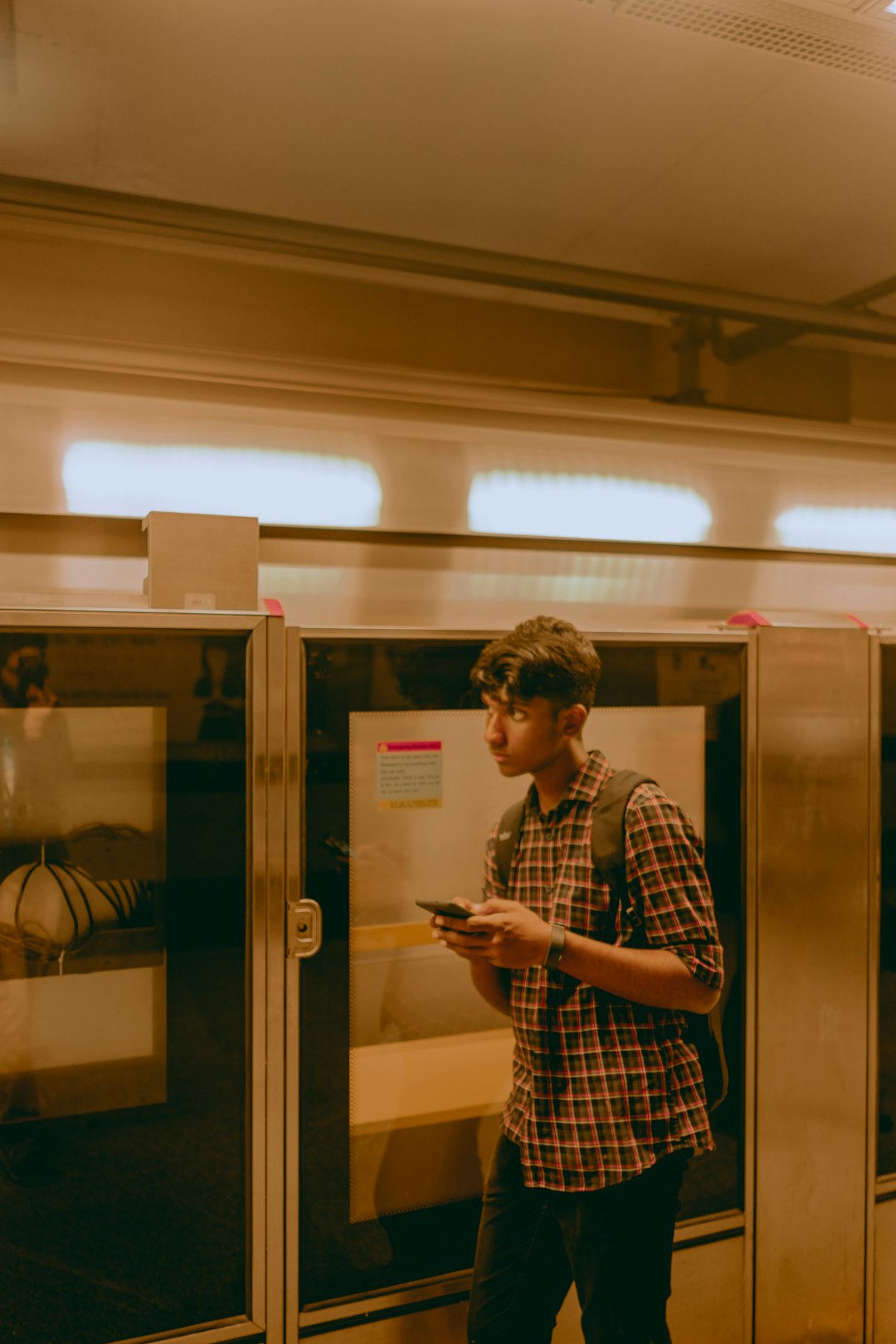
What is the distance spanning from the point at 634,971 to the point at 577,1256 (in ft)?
1.67

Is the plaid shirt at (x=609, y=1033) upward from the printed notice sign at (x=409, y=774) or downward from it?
downward

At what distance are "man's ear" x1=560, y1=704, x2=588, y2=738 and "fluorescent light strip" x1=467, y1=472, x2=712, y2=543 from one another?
3.42ft

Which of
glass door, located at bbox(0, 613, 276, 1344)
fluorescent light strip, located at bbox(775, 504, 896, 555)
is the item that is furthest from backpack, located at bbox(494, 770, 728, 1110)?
fluorescent light strip, located at bbox(775, 504, 896, 555)

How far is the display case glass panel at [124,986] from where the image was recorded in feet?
5.71

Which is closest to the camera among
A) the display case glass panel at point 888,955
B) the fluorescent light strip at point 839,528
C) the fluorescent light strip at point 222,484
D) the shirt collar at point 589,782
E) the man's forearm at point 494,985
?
the shirt collar at point 589,782

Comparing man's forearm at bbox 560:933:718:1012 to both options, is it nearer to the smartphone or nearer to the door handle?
the smartphone

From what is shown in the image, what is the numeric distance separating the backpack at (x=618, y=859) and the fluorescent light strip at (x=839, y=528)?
1.69m

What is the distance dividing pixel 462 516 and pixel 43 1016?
5.30 feet

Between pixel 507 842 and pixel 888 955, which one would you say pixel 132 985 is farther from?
pixel 888 955

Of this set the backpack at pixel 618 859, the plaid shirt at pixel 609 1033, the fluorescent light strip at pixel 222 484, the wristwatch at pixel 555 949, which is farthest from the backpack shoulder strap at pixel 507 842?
the fluorescent light strip at pixel 222 484

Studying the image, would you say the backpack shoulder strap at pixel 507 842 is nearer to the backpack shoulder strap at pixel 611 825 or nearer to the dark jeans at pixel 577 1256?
the backpack shoulder strap at pixel 611 825

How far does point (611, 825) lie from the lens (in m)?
1.62

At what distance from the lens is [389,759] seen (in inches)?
78.0

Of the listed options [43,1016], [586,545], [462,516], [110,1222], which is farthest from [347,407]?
[110,1222]
